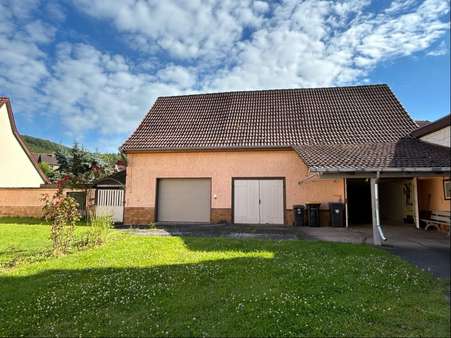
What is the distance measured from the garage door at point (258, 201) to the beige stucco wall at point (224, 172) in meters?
0.32

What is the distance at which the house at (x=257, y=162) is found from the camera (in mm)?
12266

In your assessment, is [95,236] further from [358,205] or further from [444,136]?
[358,205]

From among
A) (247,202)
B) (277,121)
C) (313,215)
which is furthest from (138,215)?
(277,121)

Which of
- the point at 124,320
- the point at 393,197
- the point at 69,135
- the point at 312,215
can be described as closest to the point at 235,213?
the point at 312,215

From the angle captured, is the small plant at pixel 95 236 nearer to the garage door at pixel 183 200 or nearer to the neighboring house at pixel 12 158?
the garage door at pixel 183 200

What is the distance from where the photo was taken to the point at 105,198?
1423cm

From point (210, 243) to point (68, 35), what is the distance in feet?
20.2

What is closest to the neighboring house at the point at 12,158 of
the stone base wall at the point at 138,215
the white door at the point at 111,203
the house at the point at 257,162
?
the white door at the point at 111,203

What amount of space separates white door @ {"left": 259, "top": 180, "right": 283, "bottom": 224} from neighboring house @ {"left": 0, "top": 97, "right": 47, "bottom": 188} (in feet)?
52.3

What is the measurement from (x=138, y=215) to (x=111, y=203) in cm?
194

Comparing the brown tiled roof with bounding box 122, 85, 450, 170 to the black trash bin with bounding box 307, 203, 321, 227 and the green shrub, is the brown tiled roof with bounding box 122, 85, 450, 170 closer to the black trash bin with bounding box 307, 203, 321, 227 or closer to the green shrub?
the black trash bin with bounding box 307, 203, 321, 227

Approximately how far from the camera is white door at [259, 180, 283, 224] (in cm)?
1246

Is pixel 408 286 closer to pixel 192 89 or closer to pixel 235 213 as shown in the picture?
pixel 235 213

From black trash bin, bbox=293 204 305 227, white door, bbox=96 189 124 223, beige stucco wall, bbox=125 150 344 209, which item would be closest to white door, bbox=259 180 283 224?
beige stucco wall, bbox=125 150 344 209
